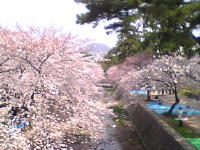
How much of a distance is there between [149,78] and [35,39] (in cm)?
1134

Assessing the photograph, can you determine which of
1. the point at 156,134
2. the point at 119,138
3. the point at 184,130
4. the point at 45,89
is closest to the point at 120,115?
the point at 119,138

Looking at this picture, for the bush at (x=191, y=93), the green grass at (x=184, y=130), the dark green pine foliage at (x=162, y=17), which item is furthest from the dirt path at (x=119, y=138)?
the bush at (x=191, y=93)

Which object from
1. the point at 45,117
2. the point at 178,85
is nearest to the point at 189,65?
the point at 178,85

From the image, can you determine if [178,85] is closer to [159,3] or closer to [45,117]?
→ [159,3]

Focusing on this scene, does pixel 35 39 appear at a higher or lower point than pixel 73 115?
higher

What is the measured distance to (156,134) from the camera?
55.3 ft

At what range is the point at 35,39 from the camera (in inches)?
583

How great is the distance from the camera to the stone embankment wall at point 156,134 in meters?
13.4

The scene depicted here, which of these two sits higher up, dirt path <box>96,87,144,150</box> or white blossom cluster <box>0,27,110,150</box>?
white blossom cluster <box>0,27,110,150</box>

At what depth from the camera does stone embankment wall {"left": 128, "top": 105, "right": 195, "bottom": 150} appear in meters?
13.4

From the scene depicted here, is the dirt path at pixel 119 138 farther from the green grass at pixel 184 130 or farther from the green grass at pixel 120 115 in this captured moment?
the green grass at pixel 184 130

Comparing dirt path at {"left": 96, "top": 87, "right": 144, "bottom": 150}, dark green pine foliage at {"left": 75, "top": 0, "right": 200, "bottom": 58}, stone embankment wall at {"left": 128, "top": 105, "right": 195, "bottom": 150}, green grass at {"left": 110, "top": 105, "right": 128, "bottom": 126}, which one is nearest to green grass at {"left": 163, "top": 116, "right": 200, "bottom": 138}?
stone embankment wall at {"left": 128, "top": 105, "right": 195, "bottom": 150}

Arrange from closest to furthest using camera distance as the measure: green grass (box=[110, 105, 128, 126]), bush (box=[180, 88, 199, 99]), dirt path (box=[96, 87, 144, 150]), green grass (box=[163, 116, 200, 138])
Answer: green grass (box=[163, 116, 200, 138]), dirt path (box=[96, 87, 144, 150]), green grass (box=[110, 105, 128, 126]), bush (box=[180, 88, 199, 99])

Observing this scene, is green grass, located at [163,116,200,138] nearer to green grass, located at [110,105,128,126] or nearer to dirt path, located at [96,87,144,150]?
dirt path, located at [96,87,144,150]
